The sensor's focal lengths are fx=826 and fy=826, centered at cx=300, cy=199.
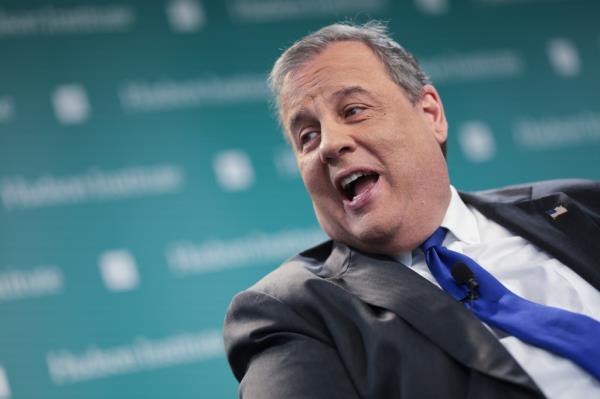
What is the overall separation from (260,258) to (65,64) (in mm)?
1201

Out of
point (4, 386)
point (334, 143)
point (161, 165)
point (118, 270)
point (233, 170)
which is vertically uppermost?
point (334, 143)

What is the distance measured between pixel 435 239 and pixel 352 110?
0.35 meters

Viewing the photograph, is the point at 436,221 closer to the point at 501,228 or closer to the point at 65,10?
the point at 501,228

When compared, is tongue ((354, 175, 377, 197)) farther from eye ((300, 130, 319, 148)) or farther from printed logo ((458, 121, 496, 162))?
printed logo ((458, 121, 496, 162))

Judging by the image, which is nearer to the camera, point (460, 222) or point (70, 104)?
point (460, 222)

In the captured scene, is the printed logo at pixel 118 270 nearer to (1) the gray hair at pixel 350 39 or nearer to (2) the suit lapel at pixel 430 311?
(1) the gray hair at pixel 350 39

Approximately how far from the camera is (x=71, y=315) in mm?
3330

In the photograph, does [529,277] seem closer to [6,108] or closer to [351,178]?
[351,178]

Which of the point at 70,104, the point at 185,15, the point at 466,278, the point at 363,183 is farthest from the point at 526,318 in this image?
the point at 185,15

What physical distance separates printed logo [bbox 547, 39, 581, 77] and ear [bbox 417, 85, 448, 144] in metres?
2.44

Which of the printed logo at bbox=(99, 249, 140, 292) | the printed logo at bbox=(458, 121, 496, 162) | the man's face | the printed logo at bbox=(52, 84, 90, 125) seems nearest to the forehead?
the man's face

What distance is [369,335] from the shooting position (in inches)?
63.7

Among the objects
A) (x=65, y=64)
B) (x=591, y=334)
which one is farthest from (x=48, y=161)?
(x=591, y=334)

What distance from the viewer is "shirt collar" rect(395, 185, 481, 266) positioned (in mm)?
1890
